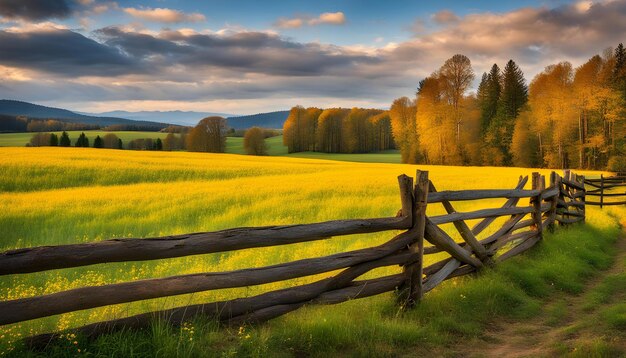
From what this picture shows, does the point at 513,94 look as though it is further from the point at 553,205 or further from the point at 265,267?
the point at 265,267

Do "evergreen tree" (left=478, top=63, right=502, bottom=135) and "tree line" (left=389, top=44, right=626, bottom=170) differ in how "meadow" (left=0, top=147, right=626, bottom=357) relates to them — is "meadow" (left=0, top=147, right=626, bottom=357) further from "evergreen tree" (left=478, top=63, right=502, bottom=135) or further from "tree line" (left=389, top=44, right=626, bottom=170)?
"evergreen tree" (left=478, top=63, right=502, bottom=135)

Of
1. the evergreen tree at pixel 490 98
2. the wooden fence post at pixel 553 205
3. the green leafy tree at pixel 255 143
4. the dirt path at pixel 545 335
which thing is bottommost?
the dirt path at pixel 545 335

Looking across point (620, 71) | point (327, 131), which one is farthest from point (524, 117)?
point (327, 131)

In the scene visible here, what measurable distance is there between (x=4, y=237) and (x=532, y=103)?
5072 centimetres

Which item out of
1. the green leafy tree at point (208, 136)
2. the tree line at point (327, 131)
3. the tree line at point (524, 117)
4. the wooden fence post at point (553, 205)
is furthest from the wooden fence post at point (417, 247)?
the tree line at point (327, 131)

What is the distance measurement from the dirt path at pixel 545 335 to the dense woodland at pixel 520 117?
4314 centimetres

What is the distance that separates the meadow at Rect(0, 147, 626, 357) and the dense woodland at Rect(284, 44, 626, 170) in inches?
1041

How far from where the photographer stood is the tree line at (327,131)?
320 ft

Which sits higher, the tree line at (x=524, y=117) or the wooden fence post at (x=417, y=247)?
the tree line at (x=524, y=117)

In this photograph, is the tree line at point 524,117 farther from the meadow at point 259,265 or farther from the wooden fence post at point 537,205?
the wooden fence post at point 537,205

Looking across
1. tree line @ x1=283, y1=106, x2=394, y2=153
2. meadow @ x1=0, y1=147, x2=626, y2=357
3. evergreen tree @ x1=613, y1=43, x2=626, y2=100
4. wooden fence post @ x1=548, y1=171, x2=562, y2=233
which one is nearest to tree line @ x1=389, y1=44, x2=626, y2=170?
evergreen tree @ x1=613, y1=43, x2=626, y2=100

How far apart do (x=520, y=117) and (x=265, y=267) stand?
54437mm

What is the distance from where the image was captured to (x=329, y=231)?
591 cm

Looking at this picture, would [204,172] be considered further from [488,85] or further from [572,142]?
[488,85]
